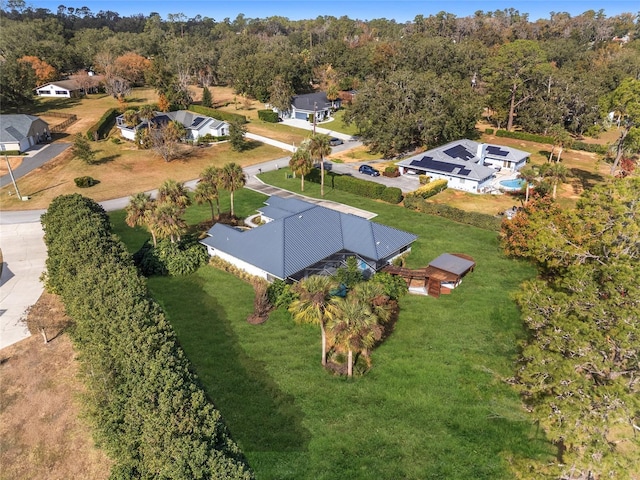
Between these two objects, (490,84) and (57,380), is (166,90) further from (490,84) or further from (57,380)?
(57,380)

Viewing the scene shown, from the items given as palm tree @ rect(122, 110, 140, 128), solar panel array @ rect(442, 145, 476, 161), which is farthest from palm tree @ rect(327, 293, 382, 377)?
palm tree @ rect(122, 110, 140, 128)

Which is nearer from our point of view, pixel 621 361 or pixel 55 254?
pixel 621 361

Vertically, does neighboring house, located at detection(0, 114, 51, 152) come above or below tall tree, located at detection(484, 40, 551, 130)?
below

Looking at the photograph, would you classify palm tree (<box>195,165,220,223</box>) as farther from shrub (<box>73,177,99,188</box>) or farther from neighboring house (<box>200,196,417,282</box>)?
shrub (<box>73,177,99,188</box>)

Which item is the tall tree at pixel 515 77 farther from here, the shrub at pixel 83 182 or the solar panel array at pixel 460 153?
the shrub at pixel 83 182

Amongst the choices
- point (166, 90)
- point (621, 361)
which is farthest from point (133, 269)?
point (166, 90)

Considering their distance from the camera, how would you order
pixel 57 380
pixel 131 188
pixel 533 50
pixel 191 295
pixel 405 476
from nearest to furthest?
pixel 405 476 < pixel 57 380 < pixel 191 295 < pixel 131 188 < pixel 533 50

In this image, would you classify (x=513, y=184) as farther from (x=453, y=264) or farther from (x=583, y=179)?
(x=453, y=264)
